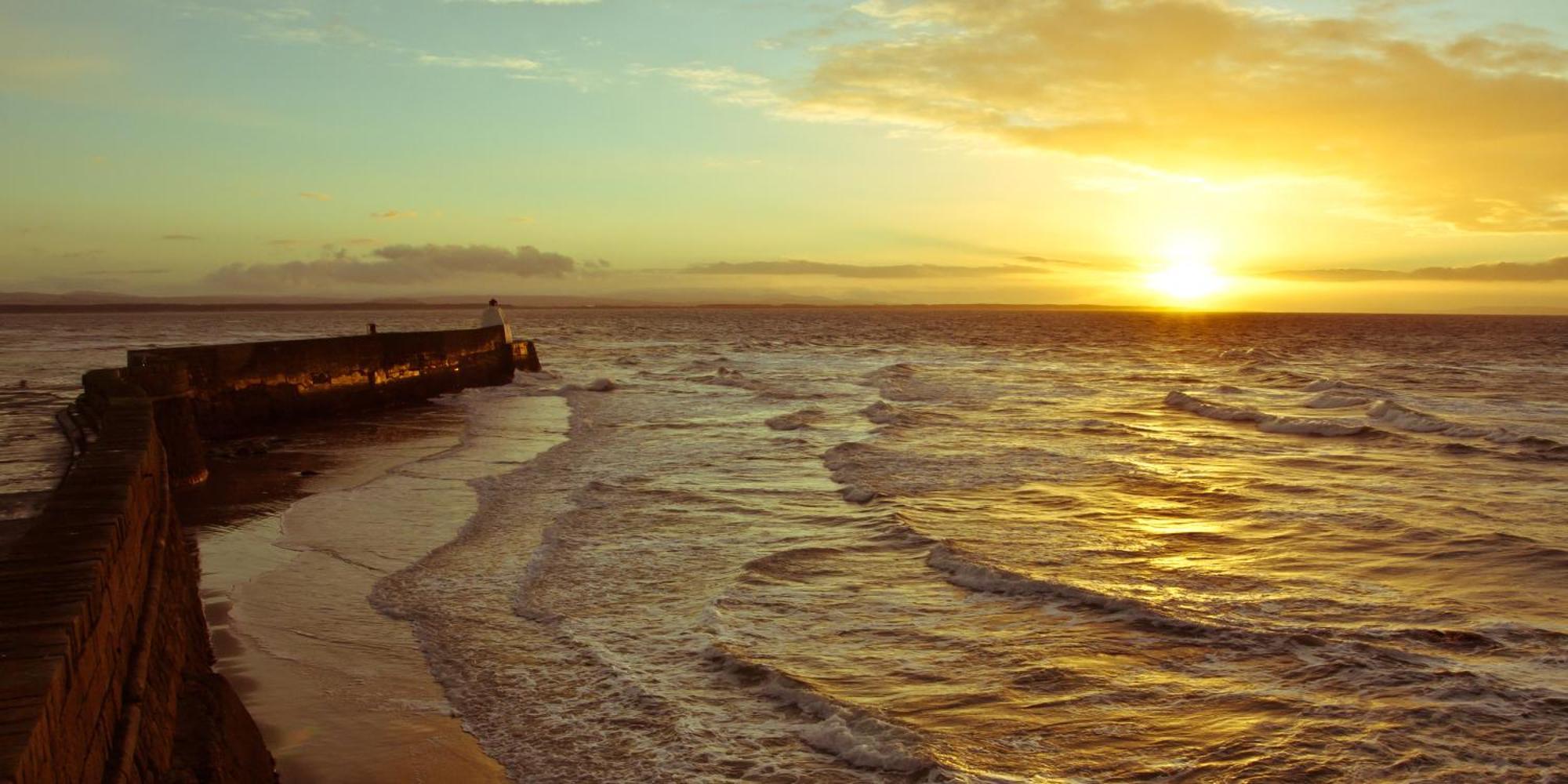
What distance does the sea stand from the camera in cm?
590

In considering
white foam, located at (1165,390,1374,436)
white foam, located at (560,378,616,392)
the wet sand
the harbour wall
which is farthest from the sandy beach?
white foam, located at (1165,390,1374,436)

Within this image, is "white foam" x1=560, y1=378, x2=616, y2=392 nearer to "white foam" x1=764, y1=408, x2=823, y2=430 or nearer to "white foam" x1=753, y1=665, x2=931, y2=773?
"white foam" x1=764, y1=408, x2=823, y2=430

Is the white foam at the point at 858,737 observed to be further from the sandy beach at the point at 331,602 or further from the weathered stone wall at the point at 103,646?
the weathered stone wall at the point at 103,646

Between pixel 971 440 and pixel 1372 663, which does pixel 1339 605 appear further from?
pixel 971 440

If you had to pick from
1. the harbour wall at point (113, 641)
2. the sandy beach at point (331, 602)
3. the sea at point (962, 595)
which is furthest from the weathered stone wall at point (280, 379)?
the harbour wall at point (113, 641)

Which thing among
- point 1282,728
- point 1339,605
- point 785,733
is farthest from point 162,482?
point 1339,605

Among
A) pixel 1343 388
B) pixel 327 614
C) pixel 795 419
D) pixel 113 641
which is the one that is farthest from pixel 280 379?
pixel 1343 388

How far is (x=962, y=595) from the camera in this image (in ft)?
29.1

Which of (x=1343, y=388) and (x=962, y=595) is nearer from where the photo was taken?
(x=962, y=595)

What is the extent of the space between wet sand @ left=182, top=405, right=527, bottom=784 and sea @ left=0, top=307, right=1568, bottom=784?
4.0 inches

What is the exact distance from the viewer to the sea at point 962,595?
232 inches

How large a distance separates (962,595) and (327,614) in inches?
208

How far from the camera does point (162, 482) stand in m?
7.84

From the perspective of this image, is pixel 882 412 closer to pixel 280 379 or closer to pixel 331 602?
pixel 280 379
